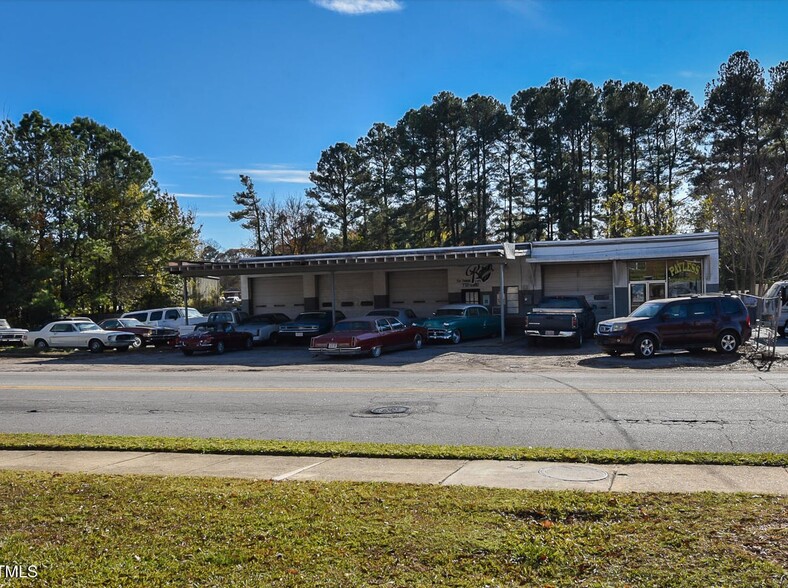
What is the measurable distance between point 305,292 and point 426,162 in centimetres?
2109

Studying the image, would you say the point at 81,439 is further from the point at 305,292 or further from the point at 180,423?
the point at 305,292

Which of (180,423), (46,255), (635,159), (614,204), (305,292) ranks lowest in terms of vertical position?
(180,423)

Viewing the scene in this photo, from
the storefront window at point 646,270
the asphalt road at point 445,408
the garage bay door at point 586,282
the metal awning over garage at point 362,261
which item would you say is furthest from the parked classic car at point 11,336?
the storefront window at point 646,270

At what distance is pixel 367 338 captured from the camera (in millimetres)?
22828

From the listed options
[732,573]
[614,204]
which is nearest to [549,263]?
[614,204]

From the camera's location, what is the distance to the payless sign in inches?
1344

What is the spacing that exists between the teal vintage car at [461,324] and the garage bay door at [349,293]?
30.7 ft

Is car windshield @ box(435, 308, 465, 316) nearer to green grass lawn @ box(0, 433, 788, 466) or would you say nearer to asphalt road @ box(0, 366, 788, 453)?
asphalt road @ box(0, 366, 788, 453)

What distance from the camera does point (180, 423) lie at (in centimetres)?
1162

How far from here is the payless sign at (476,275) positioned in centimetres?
3412

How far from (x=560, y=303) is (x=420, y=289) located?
10.6 metres

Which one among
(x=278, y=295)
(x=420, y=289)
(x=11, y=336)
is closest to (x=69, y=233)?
(x=11, y=336)

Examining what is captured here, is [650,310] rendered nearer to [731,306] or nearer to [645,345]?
[645,345]

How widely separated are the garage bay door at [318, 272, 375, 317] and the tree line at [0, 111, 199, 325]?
1388 centimetres
